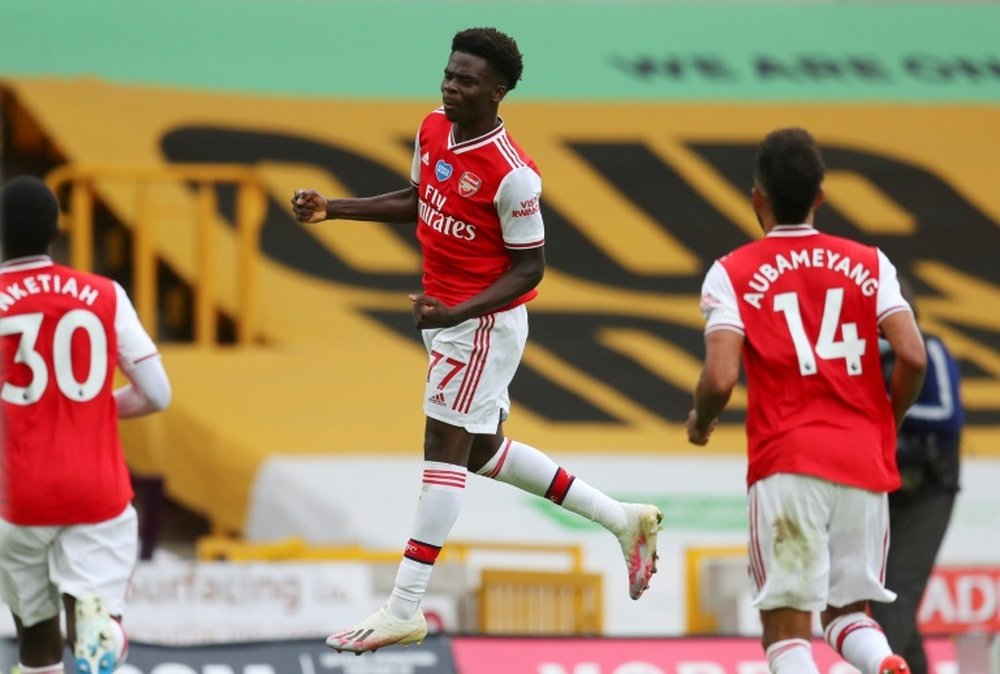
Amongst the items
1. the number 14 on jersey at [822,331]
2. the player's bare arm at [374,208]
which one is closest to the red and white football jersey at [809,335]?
the number 14 on jersey at [822,331]

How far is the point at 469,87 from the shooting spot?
23.5ft

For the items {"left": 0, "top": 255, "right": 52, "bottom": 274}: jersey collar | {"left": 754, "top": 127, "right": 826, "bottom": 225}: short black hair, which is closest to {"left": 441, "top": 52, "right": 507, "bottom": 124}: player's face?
{"left": 754, "top": 127, "right": 826, "bottom": 225}: short black hair

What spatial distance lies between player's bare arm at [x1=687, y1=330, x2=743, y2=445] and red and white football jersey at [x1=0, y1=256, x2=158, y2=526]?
7.10ft

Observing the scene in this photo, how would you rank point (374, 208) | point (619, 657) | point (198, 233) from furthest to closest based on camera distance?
point (198, 233)
point (619, 657)
point (374, 208)

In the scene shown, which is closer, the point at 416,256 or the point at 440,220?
the point at 440,220

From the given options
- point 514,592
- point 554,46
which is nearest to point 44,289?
point 514,592

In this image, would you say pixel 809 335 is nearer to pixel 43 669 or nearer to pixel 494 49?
pixel 494 49

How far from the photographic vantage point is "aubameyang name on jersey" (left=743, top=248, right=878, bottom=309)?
7246 millimetres

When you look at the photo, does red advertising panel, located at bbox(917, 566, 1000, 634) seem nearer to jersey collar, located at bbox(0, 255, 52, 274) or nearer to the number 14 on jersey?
the number 14 on jersey

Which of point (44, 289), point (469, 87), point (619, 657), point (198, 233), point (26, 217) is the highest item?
point (469, 87)

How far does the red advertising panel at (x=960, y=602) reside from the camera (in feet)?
40.1

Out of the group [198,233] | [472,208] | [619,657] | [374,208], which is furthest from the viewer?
[198,233]

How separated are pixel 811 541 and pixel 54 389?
278 cm

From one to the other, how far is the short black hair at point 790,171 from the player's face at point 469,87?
93 centimetres
